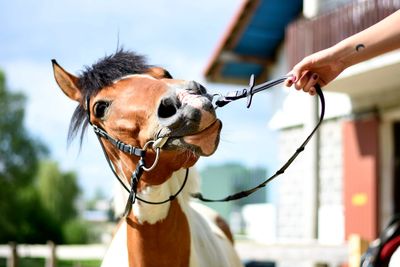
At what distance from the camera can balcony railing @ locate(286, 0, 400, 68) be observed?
8203 millimetres

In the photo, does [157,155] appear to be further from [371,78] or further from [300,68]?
[371,78]

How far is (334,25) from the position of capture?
29.1 feet

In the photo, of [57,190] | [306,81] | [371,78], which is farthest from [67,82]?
[57,190]

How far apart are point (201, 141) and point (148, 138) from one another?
0.83 ft

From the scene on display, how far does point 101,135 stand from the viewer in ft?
9.54

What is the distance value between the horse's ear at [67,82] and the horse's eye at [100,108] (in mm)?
211

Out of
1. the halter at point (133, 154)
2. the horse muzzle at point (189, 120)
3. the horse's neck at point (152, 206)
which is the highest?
the horse muzzle at point (189, 120)

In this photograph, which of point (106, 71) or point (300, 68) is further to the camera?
point (106, 71)

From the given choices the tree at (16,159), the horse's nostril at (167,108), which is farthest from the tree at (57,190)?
the horse's nostril at (167,108)

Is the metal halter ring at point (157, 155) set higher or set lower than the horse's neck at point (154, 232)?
higher

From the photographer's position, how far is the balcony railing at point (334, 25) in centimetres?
820

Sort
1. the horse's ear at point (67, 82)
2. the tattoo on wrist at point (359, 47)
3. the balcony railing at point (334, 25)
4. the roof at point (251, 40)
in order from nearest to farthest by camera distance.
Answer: the tattoo on wrist at point (359, 47) < the horse's ear at point (67, 82) < the balcony railing at point (334, 25) < the roof at point (251, 40)

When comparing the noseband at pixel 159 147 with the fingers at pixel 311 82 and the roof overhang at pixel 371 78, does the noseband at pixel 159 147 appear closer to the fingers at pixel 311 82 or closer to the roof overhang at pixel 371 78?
the fingers at pixel 311 82

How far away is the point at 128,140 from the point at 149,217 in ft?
1.10
